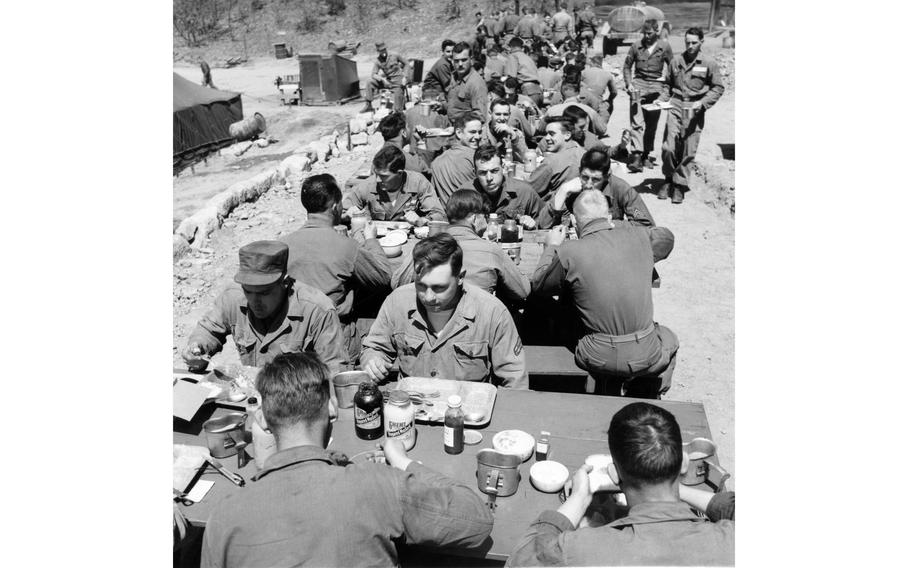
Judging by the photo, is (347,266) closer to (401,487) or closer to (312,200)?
(312,200)

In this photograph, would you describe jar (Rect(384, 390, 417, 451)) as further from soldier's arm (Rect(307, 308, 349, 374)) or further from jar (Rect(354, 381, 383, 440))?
soldier's arm (Rect(307, 308, 349, 374))

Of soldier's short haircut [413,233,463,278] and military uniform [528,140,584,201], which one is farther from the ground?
soldier's short haircut [413,233,463,278]

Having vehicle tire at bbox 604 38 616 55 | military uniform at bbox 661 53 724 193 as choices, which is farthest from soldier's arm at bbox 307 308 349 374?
vehicle tire at bbox 604 38 616 55

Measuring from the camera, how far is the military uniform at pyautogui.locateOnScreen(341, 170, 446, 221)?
6727 mm

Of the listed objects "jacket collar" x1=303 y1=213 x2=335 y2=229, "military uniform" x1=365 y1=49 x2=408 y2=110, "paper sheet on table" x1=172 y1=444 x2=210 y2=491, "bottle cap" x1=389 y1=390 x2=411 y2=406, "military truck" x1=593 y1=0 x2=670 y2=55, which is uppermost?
"military truck" x1=593 y1=0 x2=670 y2=55

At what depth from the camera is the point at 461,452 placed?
3141 millimetres

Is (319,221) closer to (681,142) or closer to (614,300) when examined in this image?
(614,300)

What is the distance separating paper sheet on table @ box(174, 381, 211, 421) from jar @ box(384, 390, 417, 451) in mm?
1083

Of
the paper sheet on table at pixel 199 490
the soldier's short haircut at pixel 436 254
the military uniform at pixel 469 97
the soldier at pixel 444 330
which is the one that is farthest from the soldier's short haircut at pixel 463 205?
the military uniform at pixel 469 97

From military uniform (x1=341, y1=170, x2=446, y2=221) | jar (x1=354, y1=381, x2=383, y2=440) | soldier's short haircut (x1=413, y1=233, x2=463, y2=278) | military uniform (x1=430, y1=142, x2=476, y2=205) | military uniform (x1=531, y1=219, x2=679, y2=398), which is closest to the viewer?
jar (x1=354, y1=381, x2=383, y2=440)

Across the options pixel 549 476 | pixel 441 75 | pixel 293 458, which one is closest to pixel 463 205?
pixel 549 476

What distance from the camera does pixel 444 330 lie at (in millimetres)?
4047

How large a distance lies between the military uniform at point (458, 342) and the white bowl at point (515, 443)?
836mm

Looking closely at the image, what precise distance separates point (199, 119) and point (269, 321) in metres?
13.8
